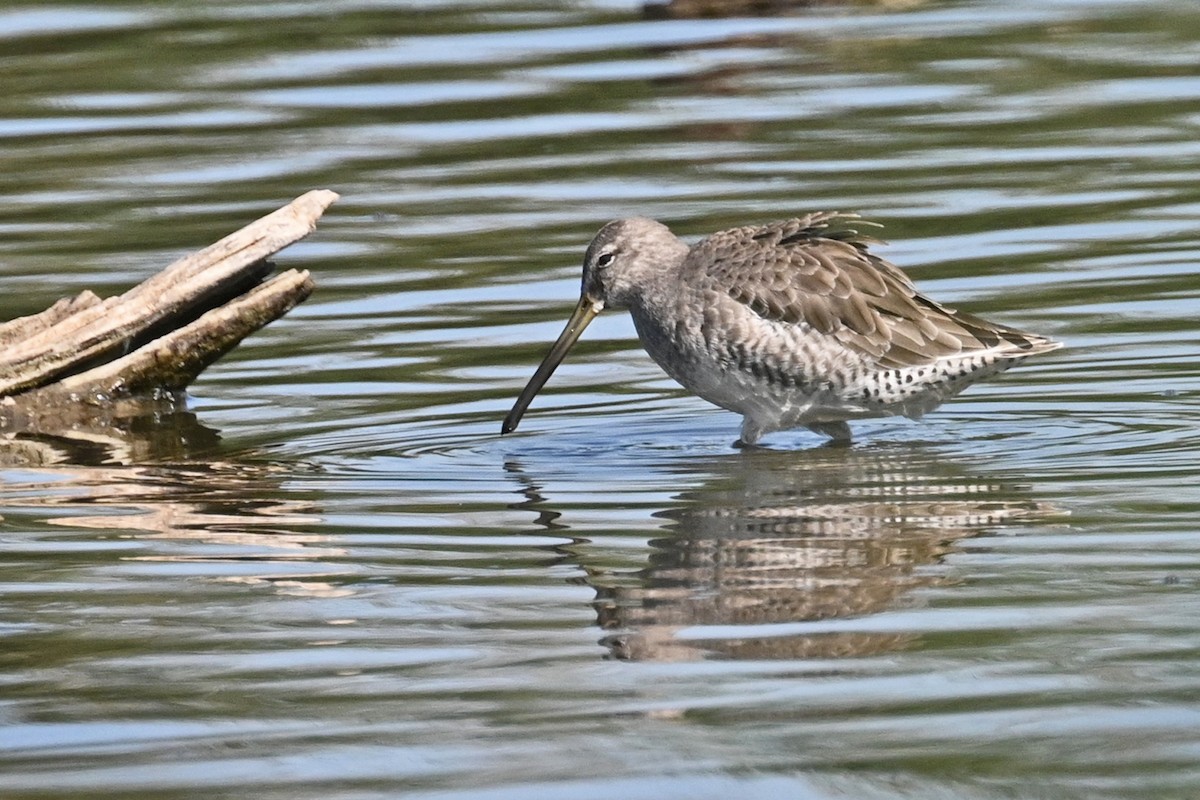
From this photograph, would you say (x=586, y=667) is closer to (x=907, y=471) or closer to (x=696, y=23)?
(x=907, y=471)

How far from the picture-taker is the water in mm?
5004

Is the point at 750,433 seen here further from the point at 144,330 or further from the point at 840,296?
the point at 144,330

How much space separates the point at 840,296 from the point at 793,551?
2.33 metres

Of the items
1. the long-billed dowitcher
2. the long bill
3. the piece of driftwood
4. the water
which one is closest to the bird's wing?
the long-billed dowitcher

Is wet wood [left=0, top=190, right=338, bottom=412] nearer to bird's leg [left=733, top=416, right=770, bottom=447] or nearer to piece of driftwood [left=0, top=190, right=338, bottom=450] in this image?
piece of driftwood [left=0, top=190, right=338, bottom=450]

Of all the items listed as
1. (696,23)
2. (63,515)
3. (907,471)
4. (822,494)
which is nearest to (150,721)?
(63,515)

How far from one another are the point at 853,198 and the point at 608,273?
362 cm

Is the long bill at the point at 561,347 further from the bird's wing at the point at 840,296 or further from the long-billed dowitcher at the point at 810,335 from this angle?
the bird's wing at the point at 840,296

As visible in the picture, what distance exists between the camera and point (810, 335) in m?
8.68

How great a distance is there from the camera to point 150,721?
521 cm

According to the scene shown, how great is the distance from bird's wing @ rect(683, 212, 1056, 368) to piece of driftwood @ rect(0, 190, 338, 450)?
157 cm

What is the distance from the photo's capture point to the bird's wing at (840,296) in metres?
8.66

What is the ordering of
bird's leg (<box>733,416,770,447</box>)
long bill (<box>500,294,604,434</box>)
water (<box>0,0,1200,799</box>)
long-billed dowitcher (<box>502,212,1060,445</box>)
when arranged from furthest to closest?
long bill (<box>500,294,604,434</box>) → bird's leg (<box>733,416,770,447</box>) → long-billed dowitcher (<box>502,212,1060,445</box>) → water (<box>0,0,1200,799</box>)

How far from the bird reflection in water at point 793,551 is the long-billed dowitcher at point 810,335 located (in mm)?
330
